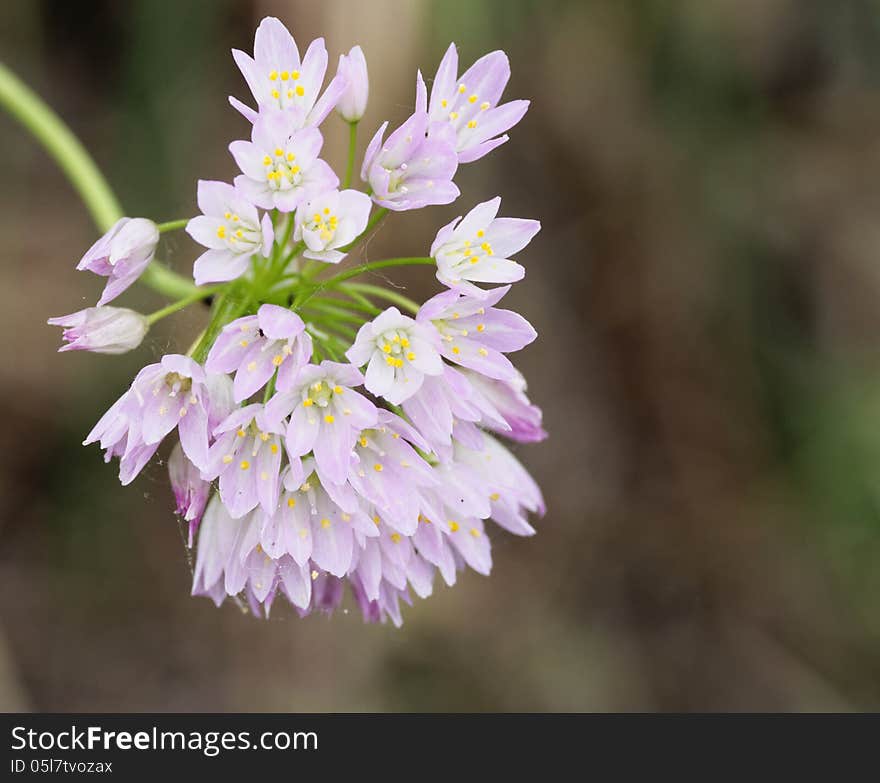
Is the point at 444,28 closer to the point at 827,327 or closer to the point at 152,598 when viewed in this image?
the point at 827,327

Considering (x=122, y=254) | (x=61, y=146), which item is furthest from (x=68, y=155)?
(x=122, y=254)

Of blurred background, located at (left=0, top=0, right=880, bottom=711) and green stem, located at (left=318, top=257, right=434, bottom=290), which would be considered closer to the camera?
green stem, located at (left=318, top=257, right=434, bottom=290)

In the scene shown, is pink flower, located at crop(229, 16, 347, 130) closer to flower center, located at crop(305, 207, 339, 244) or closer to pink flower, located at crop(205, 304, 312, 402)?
flower center, located at crop(305, 207, 339, 244)

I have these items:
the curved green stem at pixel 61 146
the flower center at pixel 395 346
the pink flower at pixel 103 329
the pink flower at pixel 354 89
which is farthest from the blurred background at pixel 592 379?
the flower center at pixel 395 346

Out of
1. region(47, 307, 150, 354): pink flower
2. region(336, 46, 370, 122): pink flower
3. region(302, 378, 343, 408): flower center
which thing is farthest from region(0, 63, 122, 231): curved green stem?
region(302, 378, 343, 408): flower center

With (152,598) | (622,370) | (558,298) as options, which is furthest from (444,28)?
(152,598)

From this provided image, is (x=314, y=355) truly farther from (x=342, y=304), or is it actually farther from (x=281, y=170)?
(x=281, y=170)
